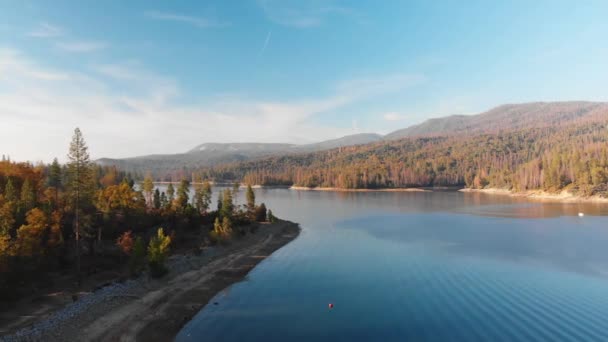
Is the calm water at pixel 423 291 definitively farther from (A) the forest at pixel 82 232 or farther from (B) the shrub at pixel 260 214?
(B) the shrub at pixel 260 214

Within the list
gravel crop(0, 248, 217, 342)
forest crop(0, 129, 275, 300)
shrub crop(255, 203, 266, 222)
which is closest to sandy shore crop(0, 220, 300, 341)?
gravel crop(0, 248, 217, 342)

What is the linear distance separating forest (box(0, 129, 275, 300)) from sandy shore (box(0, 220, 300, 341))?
3198mm

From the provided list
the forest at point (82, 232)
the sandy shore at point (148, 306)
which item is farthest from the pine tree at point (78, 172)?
the sandy shore at point (148, 306)

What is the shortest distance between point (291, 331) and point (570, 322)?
20617mm

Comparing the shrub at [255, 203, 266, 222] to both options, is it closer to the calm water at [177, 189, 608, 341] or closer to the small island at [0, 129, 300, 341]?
the small island at [0, 129, 300, 341]

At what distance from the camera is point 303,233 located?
67.4 m

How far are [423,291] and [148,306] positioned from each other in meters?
24.4

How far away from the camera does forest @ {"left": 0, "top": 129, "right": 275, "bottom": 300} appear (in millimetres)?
32469

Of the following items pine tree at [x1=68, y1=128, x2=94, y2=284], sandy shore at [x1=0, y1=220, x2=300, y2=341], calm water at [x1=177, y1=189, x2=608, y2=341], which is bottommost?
calm water at [x1=177, y1=189, x2=608, y2=341]

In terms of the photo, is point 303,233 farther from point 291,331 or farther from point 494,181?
point 494,181

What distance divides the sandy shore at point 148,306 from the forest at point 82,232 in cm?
320

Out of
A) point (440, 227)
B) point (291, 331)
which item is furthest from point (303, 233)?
point (291, 331)

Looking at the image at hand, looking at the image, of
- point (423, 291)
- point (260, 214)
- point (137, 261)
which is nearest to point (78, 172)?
point (137, 261)

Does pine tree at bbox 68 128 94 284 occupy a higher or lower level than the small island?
higher
